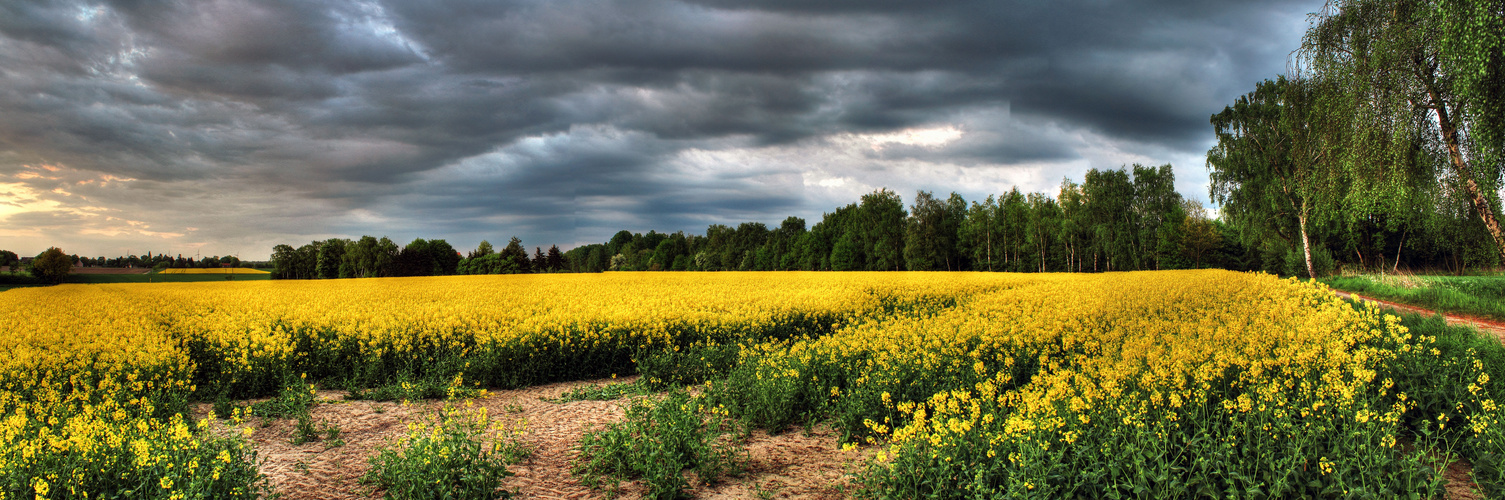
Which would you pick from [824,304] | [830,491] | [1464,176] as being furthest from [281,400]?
[1464,176]

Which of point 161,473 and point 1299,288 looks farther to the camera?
point 1299,288

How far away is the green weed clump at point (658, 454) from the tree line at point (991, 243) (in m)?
52.2

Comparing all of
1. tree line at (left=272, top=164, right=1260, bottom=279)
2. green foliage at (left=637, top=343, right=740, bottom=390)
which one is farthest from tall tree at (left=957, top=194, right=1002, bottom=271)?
green foliage at (left=637, top=343, right=740, bottom=390)

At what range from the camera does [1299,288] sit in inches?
535

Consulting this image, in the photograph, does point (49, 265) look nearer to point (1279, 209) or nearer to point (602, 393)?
point (602, 393)

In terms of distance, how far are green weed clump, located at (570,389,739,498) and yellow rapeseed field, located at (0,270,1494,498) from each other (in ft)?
4.09

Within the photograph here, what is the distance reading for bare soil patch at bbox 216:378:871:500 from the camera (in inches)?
214

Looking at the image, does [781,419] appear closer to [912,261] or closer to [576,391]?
[576,391]

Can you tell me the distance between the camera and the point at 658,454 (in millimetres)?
5617

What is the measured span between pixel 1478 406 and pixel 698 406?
7.76 metres

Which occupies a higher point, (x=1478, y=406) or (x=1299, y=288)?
(x=1299, y=288)

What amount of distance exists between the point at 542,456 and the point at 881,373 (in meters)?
3.80

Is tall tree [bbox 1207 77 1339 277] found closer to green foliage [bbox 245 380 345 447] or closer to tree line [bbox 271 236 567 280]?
green foliage [bbox 245 380 345 447]

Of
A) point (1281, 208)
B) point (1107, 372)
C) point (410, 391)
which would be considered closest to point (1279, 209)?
point (1281, 208)
